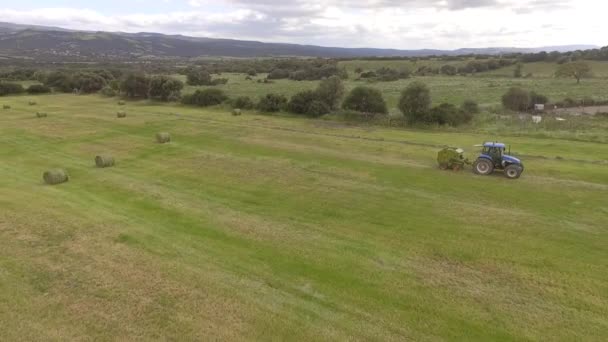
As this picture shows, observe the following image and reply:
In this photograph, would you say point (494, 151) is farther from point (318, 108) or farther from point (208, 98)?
point (208, 98)

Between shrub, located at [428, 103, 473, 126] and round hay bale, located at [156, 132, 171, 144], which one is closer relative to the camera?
round hay bale, located at [156, 132, 171, 144]

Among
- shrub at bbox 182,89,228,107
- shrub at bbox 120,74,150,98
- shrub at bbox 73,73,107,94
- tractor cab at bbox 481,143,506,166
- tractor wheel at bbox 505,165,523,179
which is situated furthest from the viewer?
shrub at bbox 73,73,107,94

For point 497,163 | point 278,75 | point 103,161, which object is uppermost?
point 278,75

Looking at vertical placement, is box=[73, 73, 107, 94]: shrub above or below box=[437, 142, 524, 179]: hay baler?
above

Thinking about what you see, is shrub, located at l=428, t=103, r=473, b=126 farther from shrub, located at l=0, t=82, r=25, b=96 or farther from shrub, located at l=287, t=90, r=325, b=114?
shrub, located at l=0, t=82, r=25, b=96

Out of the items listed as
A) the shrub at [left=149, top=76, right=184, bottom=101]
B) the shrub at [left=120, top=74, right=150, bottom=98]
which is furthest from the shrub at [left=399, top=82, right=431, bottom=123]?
the shrub at [left=120, top=74, right=150, bottom=98]

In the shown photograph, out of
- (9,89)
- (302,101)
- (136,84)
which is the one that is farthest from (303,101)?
(9,89)
